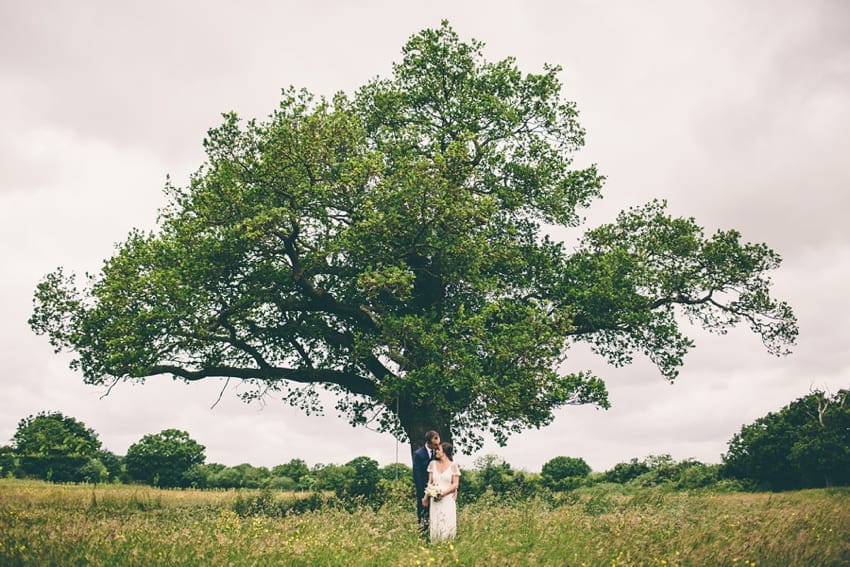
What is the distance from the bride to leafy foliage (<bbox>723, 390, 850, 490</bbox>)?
31.0 m

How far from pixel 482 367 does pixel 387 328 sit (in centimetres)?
328

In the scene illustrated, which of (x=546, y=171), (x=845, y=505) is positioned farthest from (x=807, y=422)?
(x=546, y=171)

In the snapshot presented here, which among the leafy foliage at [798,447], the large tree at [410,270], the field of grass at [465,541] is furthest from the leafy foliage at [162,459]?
the leafy foliage at [798,447]

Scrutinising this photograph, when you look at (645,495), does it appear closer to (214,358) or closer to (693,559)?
(693,559)

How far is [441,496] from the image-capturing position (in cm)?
1102

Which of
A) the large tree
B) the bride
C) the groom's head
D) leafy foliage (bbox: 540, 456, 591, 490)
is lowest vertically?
leafy foliage (bbox: 540, 456, 591, 490)

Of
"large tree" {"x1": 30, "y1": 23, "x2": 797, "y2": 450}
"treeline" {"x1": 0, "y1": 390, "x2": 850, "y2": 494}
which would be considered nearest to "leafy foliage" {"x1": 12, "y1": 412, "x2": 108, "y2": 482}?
"treeline" {"x1": 0, "y1": 390, "x2": 850, "y2": 494}

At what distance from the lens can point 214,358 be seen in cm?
2270

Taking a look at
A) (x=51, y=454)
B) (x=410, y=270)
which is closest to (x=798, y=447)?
(x=410, y=270)

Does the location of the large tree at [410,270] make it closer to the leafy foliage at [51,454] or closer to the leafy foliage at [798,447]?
the leafy foliage at [798,447]

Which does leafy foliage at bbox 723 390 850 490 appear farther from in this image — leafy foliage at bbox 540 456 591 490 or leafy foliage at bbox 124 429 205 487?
leafy foliage at bbox 124 429 205 487

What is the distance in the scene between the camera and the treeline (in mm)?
29969

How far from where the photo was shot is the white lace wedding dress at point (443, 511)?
36.0 feet

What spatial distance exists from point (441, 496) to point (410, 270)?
11.9m
